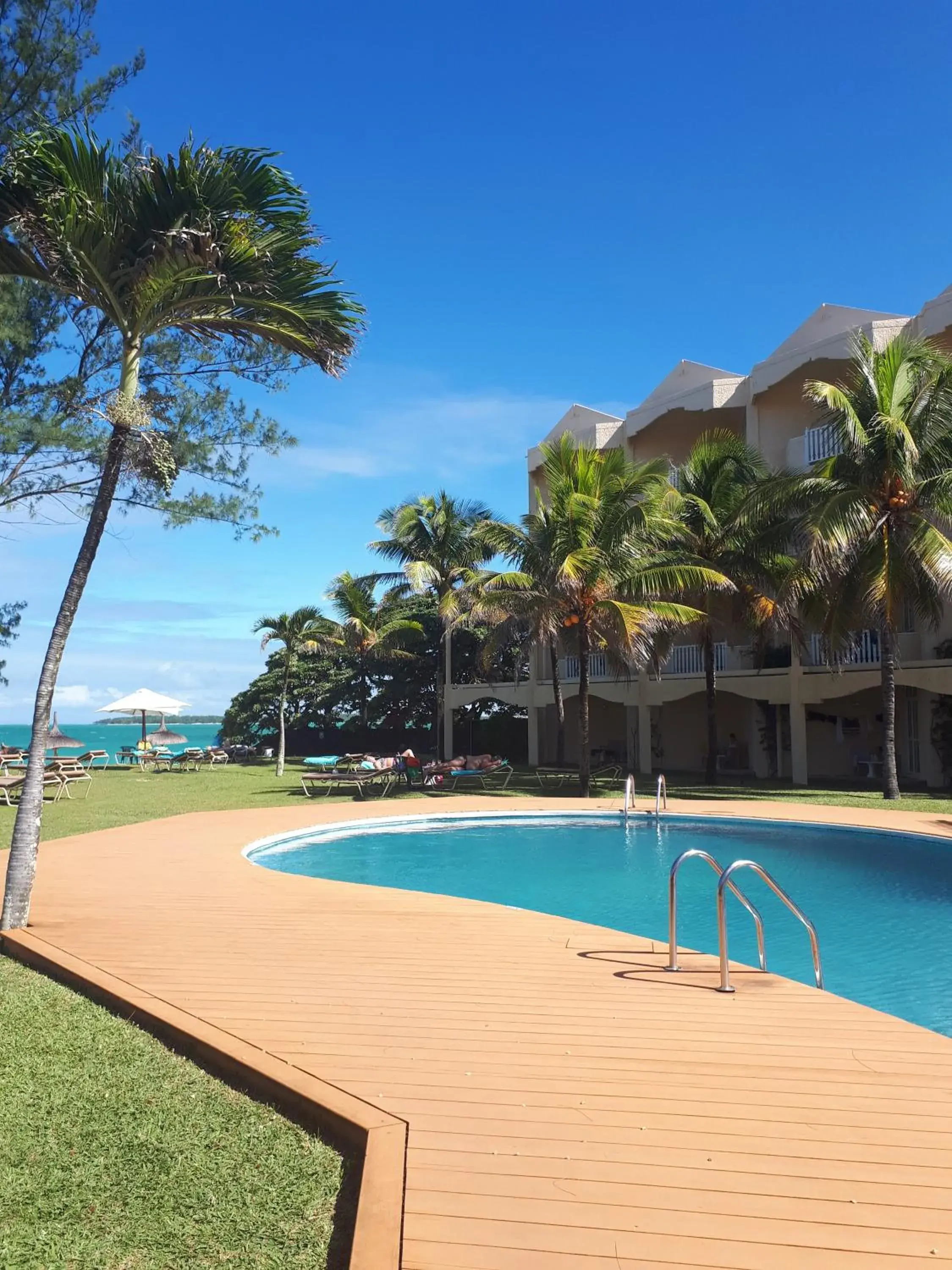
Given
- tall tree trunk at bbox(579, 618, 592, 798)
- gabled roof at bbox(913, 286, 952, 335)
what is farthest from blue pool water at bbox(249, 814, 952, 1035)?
gabled roof at bbox(913, 286, 952, 335)

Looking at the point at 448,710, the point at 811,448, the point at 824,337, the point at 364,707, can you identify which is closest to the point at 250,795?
the point at 448,710

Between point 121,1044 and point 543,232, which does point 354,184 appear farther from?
point 121,1044

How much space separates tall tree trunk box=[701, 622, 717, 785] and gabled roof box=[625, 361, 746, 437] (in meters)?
6.86

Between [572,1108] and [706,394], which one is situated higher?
[706,394]

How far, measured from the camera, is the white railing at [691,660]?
2330 centimetres

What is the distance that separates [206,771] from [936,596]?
66.2 ft

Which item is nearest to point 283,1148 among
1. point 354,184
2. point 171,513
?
point 171,513

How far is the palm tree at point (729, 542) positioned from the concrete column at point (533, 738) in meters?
7.26

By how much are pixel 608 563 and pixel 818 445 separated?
22.4ft

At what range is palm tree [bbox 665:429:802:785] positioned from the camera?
19.5 meters

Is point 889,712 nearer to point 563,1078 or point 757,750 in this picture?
point 757,750

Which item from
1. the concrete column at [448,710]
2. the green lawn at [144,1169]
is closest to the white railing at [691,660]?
the concrete column at [448,710]

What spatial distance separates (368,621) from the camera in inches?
1216

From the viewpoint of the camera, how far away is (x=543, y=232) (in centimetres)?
1490
